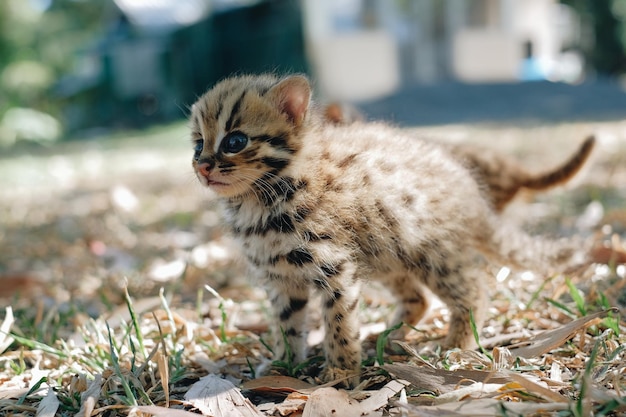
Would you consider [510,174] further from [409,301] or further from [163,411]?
[163,411]

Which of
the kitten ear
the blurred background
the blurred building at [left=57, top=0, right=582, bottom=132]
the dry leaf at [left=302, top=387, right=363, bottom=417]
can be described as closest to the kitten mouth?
the kitten ear

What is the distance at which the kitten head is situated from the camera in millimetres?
2911

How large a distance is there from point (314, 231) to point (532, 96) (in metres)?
14.3

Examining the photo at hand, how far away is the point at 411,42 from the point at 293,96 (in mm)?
16605

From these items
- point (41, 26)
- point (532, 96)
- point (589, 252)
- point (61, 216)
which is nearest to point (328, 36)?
point (532, 96)

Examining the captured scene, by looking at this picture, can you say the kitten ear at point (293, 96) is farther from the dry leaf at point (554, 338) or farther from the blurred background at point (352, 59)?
the blurred background at point (352, 59)

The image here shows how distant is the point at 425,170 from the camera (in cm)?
326

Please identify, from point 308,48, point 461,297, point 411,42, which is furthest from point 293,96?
point 411,42

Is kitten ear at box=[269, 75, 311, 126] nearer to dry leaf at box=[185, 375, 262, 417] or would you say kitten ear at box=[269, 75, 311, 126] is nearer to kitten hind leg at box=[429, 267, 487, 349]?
kitten hind leg at box=[429, 267, 487, 349]

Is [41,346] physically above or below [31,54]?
below

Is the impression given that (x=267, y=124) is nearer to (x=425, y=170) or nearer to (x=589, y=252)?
(x=425, y=170)

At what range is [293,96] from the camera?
3045 millimetres

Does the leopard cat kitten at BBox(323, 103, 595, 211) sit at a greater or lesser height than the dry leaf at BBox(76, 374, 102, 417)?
greater

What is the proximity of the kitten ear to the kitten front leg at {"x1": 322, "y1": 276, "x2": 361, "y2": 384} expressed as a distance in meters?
0.77
